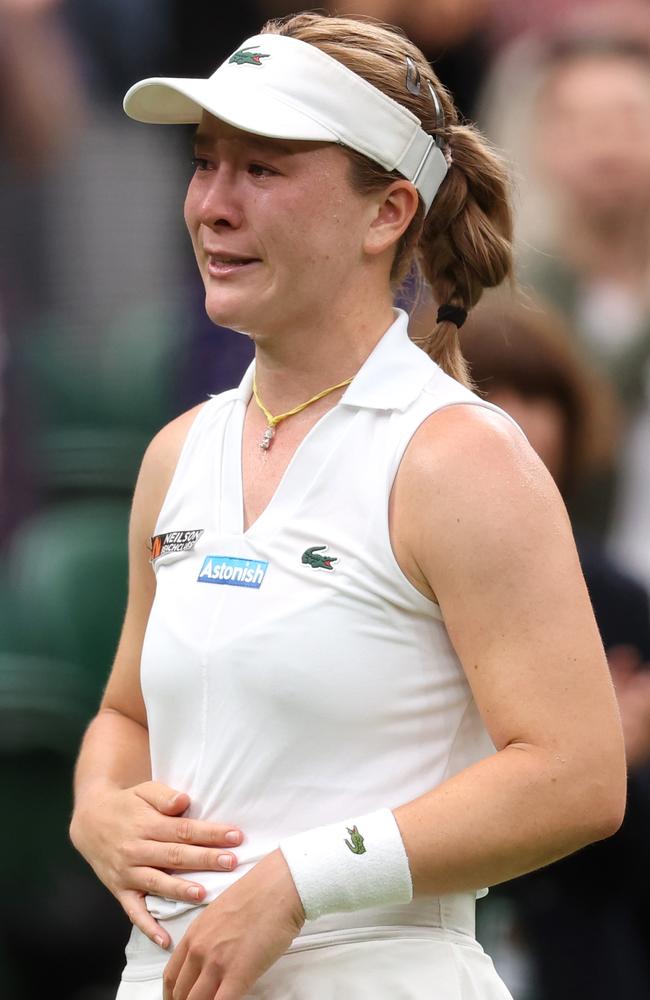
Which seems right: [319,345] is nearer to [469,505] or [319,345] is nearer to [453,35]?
[469,505]

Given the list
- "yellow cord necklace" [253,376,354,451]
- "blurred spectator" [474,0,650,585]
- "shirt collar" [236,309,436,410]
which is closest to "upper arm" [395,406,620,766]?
"shirt collar" [236,309,436,410]

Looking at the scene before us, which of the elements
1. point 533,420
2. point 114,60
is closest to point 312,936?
point 533,420

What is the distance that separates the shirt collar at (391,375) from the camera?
5.90 feet

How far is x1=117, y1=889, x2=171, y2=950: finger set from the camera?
1.75 metres

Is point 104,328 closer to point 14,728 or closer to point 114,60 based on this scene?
point 114,60

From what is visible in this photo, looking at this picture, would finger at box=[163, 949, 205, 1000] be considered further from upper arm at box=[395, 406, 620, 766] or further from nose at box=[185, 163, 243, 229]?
nose at box=[185, 163, 243, 229]

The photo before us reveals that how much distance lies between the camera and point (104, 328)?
4.09 metres

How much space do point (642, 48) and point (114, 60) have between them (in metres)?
1.42

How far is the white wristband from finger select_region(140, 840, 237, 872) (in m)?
0.12

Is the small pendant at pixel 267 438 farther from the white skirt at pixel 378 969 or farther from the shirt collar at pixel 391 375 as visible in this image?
the white skirt at pixel 378 969

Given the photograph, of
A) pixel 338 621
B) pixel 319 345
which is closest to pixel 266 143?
pixel 319 345

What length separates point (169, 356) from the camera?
12.9ft

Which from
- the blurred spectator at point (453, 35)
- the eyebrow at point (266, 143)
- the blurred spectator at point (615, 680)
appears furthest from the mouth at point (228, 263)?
the blurred spectator at point (453, 35)

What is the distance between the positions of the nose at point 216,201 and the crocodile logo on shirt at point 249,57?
5.7 inches
